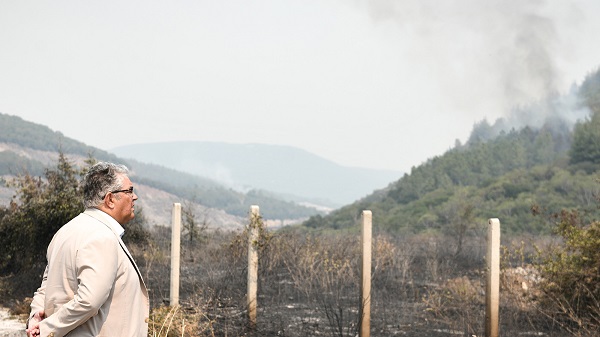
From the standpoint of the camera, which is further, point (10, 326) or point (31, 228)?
point (31, 228)

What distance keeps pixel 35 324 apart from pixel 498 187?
40.7 m

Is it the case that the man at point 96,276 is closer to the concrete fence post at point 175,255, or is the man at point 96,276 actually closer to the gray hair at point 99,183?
the gray hair at point 99,183

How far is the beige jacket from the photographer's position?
11.6 feet

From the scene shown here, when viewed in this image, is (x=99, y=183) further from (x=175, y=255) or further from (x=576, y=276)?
(x=576, y=276)

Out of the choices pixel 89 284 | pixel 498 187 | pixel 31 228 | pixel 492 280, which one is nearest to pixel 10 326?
pixel 31 228

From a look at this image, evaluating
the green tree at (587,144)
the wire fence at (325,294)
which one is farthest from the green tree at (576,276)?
the green tree at (587,144)

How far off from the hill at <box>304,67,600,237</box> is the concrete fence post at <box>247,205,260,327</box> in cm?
1264

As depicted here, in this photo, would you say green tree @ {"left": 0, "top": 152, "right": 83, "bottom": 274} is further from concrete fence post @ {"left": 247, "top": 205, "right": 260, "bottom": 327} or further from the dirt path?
concrete fence post @ {"left": 247, "top": 205, "right": 260, "bottom": 327}

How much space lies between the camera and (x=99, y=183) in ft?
12.4

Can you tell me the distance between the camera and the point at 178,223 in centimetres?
945

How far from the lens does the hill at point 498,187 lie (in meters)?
33.6

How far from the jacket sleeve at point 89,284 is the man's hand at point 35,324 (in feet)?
0.17

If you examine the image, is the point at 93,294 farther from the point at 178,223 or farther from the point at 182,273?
the point at 182,273

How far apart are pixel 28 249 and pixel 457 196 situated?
33.1m
